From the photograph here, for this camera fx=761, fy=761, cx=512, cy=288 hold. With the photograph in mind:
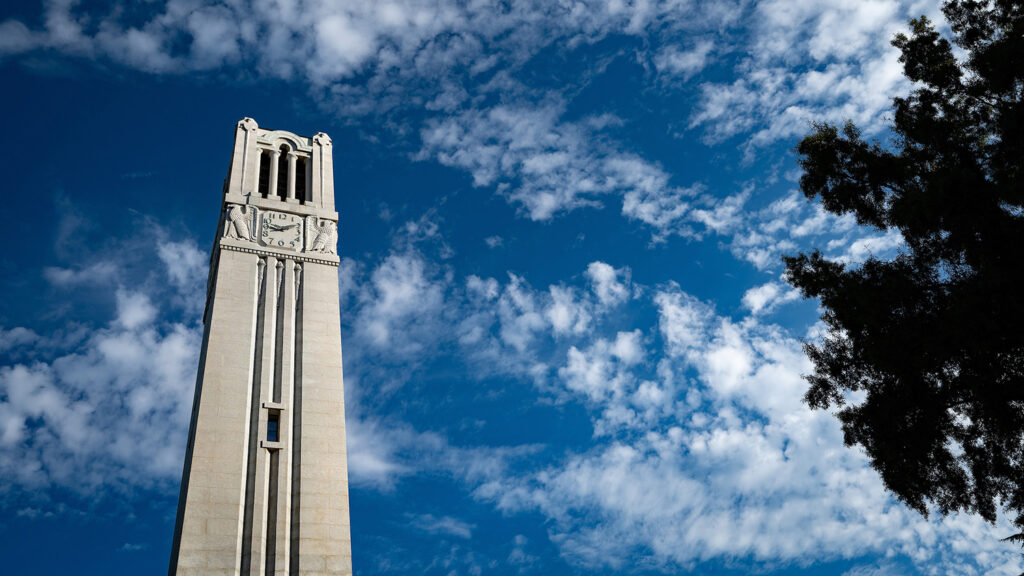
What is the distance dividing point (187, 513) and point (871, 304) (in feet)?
63.7

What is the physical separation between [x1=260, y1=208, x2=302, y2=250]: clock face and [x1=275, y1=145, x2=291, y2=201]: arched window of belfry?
63.4 inches

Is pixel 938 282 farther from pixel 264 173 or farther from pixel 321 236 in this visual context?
pixel 264 173

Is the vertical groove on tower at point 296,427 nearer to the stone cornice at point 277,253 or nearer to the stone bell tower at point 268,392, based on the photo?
the stone bell tower at point 268,392

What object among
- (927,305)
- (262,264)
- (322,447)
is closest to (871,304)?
(927,305)

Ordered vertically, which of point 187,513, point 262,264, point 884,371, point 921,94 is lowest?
point 884,371

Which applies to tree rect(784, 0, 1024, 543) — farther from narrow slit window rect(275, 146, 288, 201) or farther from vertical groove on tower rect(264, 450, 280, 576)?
narrow slit window rect(275, 146, 288, 201)

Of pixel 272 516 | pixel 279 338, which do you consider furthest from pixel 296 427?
pixel 279 338

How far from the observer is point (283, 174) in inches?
1321

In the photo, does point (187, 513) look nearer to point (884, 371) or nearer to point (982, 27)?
point (884, 371)

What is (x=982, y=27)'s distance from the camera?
19.1m

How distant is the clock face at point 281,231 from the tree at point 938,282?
18992 millimetres

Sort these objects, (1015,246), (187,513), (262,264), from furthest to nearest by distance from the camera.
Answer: (262,264) < (187,513) < (1015,246)

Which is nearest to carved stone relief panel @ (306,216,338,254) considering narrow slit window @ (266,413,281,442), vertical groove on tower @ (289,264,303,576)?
vertical groove on tower @ (289,264,303,576)

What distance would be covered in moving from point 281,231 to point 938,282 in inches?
906
